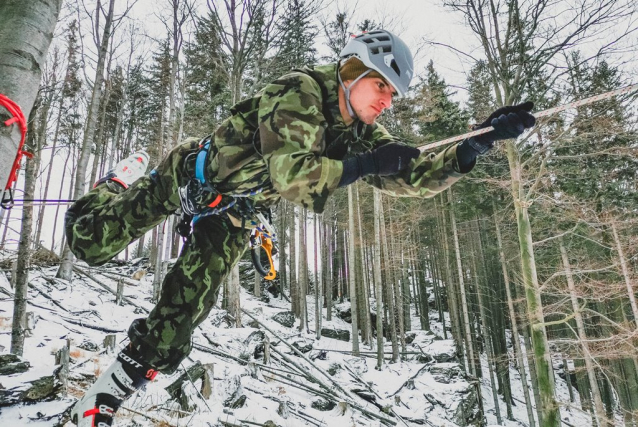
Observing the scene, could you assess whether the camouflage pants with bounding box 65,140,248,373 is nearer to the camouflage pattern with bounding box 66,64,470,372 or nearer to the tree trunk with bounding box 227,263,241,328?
the camouflage pattern with bounding box 66,64,470,372

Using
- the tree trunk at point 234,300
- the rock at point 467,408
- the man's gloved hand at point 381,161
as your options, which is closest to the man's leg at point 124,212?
the man's gloved hand at point 381,161

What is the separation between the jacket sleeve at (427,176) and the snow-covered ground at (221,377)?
3198mm

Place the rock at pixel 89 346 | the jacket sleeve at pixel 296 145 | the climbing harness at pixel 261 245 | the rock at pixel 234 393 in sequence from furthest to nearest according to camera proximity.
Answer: the rock at pixel 89 346, the rock at pixel 234 393, the climbing harness at pixel 261 245, the jacket sleeve at pixel 296 145

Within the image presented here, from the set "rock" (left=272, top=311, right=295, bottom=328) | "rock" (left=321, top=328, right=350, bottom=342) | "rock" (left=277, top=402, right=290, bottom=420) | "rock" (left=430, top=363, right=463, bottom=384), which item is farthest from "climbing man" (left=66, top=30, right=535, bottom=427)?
"rock" (left=321, top=328, right=350, bottom=342)

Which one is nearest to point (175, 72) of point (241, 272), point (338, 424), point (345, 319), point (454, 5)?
point (454, 5)

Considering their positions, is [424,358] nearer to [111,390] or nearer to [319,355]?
[319,355]

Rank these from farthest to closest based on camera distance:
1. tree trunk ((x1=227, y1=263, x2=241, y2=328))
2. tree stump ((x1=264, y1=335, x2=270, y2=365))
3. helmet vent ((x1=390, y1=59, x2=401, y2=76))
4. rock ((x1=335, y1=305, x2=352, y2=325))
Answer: rock ((x1=335, y1=305, x2=352, y2=325)), tree trunk ((x1=227, y1=263, x2=241, y2=328)), tree stump ((x1=264, y1=335, x2=270, y2=365)), helmet vent ((x1=390, y1=59, x2=401, y2=76))

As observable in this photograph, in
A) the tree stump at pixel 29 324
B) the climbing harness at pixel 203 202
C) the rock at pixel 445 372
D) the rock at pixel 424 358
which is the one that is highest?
the climbing harness at pixel 203 202

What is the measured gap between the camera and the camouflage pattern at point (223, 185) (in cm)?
199

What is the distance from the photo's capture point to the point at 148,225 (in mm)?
2781

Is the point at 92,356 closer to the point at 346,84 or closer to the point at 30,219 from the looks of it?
the point at 30,219

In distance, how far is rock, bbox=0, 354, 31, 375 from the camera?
12.5 feet

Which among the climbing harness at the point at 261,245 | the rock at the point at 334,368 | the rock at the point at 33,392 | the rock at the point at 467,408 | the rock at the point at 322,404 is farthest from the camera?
the rock at the point at 467,408

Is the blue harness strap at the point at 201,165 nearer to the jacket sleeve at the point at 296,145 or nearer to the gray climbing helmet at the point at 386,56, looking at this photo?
the jacket sleeve at the point at 296,145
